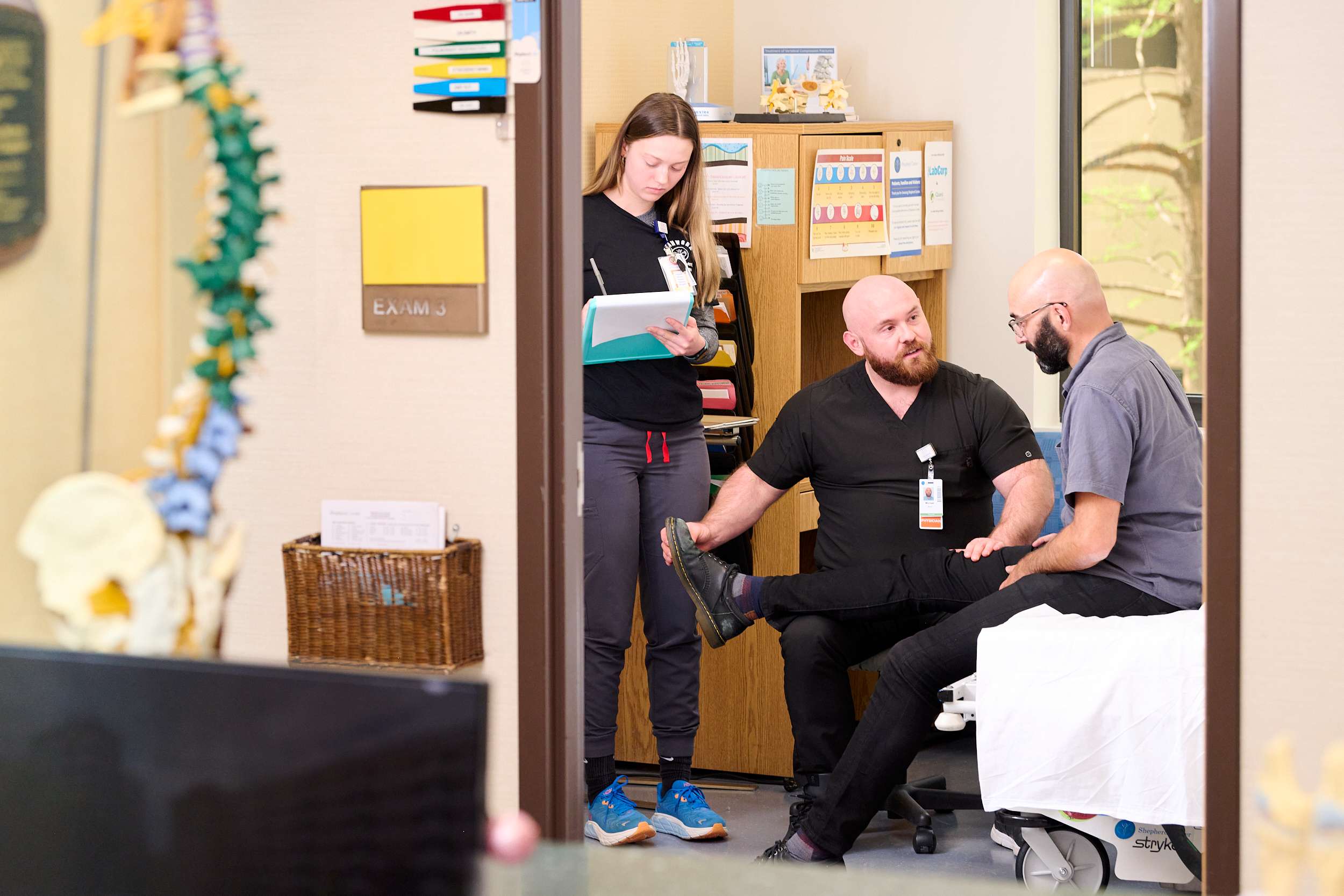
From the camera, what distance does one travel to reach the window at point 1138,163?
4363 mm

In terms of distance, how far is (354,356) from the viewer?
6.40 feet

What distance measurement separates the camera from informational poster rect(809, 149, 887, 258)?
3729 mm

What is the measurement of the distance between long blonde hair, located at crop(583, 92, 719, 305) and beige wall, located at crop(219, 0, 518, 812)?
4.38ft

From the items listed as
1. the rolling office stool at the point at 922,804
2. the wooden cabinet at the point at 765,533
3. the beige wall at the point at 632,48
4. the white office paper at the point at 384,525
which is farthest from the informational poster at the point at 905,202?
the white office paper at the point at 384,525

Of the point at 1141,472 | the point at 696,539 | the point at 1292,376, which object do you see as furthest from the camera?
the point at 696,539

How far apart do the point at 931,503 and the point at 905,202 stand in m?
1.38

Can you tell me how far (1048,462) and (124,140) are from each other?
9.81 feet

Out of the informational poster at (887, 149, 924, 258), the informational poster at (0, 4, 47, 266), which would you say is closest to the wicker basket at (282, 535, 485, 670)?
the informational poster at (0, 4, 47, 266)

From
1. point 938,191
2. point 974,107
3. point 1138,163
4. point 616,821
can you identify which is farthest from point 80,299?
point 1138,163

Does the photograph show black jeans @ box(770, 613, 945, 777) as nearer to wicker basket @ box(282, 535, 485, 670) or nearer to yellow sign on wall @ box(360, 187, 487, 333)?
wicker basket @ box(282, 535, 485, 670)

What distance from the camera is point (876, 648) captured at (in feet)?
10.5

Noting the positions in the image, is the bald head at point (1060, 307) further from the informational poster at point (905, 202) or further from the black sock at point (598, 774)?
the black sock at point (598, 774)

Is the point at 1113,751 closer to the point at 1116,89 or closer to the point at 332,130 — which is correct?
the point at 332,130

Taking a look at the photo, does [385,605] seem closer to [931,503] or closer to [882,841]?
[931,503]
